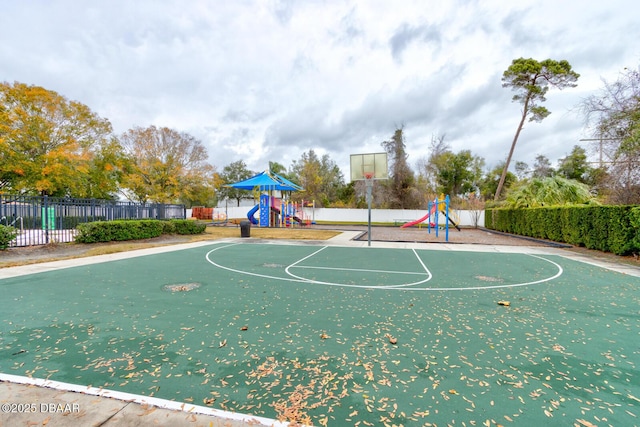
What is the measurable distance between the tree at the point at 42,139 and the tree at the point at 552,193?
27.4m

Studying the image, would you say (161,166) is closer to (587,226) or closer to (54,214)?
(54,214)

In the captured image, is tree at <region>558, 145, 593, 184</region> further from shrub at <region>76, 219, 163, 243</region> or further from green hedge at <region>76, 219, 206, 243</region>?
shrub at <region>76, 219, 163, 243</region>

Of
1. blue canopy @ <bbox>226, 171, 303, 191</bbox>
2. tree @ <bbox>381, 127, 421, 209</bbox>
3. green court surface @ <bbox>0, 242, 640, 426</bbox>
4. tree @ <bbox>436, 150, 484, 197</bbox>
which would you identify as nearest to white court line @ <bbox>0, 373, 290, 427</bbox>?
green court surface @ <bbox>0, 242, 640, 426</bbox>

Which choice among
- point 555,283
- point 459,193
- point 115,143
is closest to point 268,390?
point 555,283

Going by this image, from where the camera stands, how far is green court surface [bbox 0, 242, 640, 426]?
84.9 inches

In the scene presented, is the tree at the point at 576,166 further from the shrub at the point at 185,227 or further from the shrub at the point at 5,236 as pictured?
the shrub at the point at 5,236

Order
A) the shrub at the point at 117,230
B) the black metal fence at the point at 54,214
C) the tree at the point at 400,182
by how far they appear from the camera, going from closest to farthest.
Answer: the black metal fence at the point at 54,214
the shrub at the point at 117,230
the tree at the point at 400,182

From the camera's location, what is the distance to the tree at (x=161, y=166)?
73.6 ft

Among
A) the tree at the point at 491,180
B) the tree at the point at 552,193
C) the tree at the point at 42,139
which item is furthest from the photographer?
the tree at the point at 491,180

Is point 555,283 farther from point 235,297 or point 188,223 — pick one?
point 188,223

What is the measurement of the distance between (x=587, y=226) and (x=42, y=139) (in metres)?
27.6

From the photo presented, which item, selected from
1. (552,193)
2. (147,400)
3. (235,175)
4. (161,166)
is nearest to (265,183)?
(161,166)

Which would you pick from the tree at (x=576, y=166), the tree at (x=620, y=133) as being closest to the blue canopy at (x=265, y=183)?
the tree at (x=620, y=133)

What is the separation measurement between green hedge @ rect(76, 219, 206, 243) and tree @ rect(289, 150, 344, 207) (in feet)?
76.1
